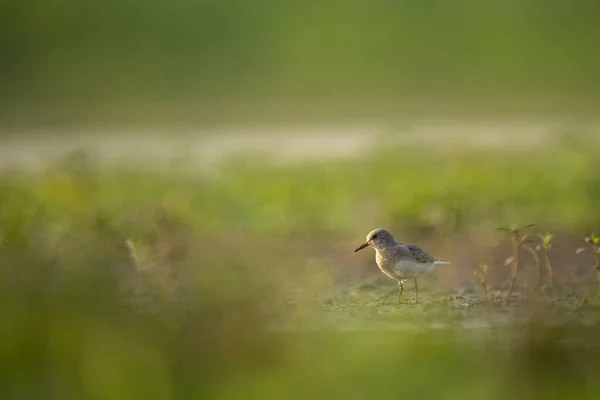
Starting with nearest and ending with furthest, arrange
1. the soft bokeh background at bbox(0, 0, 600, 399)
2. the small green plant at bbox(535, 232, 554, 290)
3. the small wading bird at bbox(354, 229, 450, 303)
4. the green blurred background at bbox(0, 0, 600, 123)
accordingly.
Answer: the soft bokeh background at bbox(0, 0, 600, 399)
the small green plant at bbox(535, 232, 554, 290)
the small wading bird at bbox(354, 229, 450, 303)
the green blurred background at bbox(0, 0, 600, 123)

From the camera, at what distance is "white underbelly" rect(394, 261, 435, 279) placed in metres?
5.72

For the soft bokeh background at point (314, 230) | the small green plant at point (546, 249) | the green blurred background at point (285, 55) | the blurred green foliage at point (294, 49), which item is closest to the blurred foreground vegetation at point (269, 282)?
the soft bokeh background at point (314, 230)

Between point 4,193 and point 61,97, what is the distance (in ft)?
23.0

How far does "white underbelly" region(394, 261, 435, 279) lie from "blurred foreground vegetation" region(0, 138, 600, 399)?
0.57 feet

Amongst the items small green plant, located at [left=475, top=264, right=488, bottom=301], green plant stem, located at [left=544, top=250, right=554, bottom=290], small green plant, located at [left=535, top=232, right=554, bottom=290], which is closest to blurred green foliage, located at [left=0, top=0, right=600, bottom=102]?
small green plant, located at [left=535, top=232, right=554, bottom=290]

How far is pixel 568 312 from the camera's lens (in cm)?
541

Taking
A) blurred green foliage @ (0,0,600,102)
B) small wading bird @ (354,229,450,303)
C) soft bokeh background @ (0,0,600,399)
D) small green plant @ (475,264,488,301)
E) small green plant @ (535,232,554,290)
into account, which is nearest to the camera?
soft bokeh background @ (0,0,600,399)

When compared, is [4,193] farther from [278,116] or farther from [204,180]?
[278,116]

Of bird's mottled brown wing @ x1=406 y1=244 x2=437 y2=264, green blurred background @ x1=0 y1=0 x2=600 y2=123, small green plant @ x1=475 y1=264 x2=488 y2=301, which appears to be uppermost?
green blurred background @ x1=0 y1=0 x2=600 y2=123

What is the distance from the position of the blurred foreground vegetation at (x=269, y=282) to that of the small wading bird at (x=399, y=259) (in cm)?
19

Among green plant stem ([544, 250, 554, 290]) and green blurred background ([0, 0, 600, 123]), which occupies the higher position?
green blurred background ([0, 0, 600, 123])

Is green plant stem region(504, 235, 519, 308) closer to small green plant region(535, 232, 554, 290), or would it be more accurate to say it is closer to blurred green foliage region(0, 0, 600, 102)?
small green plant region(535, 232, 554, 290)

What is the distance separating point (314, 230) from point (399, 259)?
1410mm

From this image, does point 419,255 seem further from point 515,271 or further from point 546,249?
point 546,249
